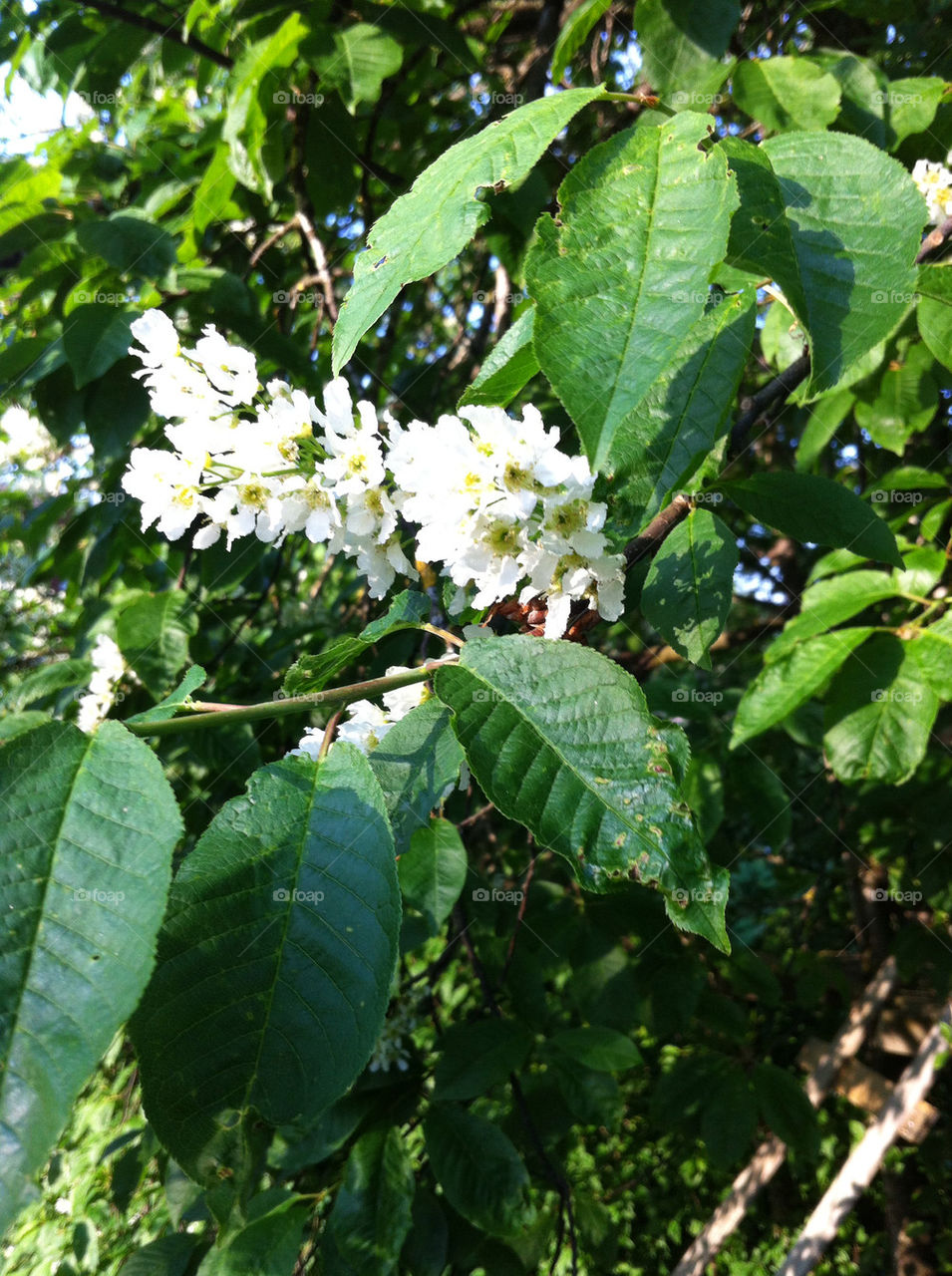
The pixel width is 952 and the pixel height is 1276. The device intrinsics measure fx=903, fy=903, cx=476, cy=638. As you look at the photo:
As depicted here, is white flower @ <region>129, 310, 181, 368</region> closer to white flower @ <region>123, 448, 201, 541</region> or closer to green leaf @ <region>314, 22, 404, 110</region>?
white flower @ <region>123, 448, 201, 541</region>

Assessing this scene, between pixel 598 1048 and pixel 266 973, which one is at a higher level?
pixel 266 973

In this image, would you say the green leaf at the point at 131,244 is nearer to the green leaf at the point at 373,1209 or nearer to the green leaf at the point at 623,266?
the green leaf at the point at 623,266

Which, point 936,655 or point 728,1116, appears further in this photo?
point 728,1116
